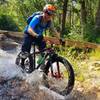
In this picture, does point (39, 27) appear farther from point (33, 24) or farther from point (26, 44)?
point (26, 44)

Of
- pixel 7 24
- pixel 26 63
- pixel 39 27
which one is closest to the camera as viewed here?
pixel 39 27

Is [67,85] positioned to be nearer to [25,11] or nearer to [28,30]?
[28,30]

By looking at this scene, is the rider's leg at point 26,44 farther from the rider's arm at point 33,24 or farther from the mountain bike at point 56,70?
the rider's arm at point 33,24

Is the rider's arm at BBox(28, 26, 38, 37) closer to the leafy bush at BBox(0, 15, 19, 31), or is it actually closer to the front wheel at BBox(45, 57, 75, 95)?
the front wheel at BBox(45, 57, 75, 95)

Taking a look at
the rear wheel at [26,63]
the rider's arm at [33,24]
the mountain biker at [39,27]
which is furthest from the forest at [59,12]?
the rider's arm at [33,24]

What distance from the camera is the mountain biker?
9078 millimetres

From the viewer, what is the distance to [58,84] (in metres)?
8.97

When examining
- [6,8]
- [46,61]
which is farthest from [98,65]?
[6,8]

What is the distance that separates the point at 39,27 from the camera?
9445mm

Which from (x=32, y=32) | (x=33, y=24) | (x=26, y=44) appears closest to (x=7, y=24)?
(x=26, y=44)

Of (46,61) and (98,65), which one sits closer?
(46,61)

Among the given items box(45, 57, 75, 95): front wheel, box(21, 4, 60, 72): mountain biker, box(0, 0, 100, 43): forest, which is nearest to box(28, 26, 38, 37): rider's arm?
box(21, 4, 60, 72): mountain biker

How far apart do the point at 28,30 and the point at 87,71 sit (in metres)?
2.63

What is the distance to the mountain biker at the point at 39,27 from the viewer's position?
908cm
